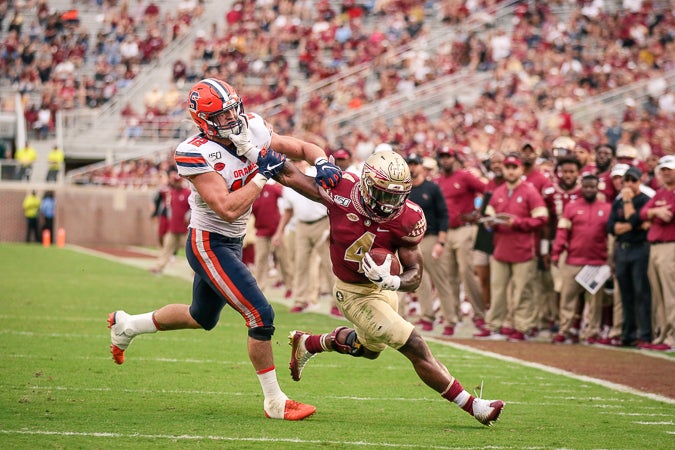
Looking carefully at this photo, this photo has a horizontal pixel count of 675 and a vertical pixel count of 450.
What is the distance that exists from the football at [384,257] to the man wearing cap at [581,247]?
16.7 ft

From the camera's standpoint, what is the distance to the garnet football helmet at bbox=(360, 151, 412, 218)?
6.28 m

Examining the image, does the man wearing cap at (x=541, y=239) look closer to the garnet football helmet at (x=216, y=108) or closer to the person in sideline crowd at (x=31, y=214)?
the garnet football helmet at (x=216, y=108)

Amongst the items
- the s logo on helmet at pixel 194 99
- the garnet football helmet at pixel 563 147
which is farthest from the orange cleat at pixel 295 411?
the garnet football helmet at pixel 563 147

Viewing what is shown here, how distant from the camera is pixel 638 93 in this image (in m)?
23.8

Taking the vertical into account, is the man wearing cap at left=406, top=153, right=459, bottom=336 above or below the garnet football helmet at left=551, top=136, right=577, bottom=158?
below

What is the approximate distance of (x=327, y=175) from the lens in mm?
6496

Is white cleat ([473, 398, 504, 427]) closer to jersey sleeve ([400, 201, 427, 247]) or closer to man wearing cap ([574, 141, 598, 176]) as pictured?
jersey sleeve ([400, 201, 427, 247])

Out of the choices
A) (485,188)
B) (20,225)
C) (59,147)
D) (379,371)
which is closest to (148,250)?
(20,225)

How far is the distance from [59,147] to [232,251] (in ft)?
77.2

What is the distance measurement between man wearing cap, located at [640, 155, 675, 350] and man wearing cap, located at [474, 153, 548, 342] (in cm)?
113

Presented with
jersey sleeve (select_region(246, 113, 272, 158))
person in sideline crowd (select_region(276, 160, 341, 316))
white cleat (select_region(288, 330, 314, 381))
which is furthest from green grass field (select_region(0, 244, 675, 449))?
person in sideline crowd (select_region(276, 160, 341, 316))

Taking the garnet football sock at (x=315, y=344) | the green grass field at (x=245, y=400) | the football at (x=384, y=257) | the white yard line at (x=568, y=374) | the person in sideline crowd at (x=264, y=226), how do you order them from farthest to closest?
the person in sideline crowd at (x=264, y=226), the white yard line at (x=568, y=374), the garnet football sock at (x=315, y=344), the football at (x=384, y=257), the green grass field at (x=245, y=400)

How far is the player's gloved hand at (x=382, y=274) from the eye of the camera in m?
6.21

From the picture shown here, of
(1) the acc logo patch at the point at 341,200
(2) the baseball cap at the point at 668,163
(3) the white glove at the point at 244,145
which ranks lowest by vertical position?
(1) the acc logo patch at the point at 341,200
